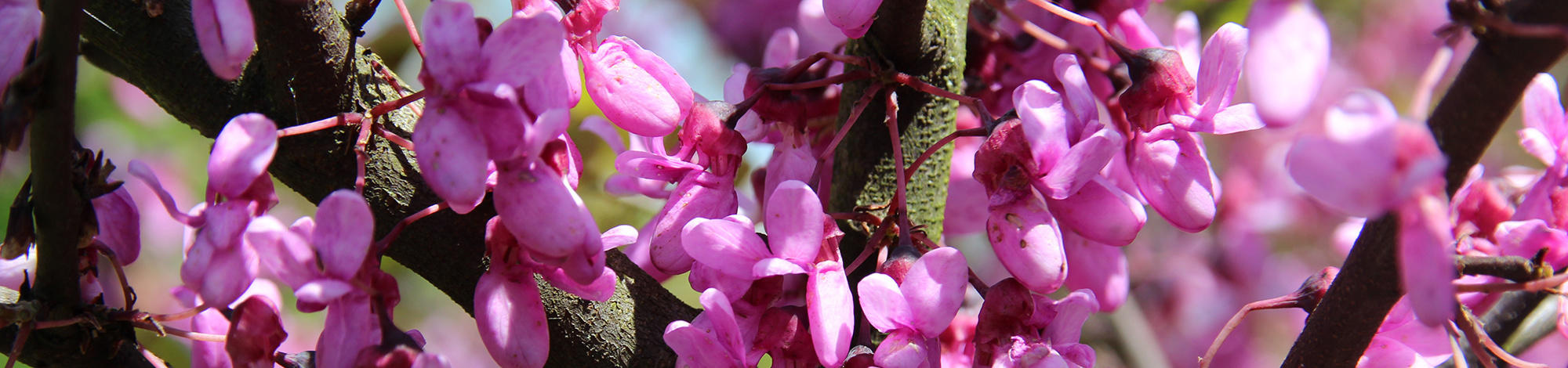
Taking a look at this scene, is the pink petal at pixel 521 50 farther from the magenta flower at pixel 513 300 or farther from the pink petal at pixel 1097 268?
the pink petal at pixel 1097 268

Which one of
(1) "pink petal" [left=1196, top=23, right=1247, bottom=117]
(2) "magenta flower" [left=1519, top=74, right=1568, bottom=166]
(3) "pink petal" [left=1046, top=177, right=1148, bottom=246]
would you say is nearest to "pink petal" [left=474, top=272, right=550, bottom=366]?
(3) "pink petal" [left=1046, top=177, right=1148, bottom=246]

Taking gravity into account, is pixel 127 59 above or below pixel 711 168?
above

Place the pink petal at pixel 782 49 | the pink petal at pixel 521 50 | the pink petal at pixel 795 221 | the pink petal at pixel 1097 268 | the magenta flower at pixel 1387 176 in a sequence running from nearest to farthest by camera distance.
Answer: the magenta flower at pixel 1387 176 → the pink petal at pixel 521 50 → the pink petal at pixel 795 221 → the pink petal at pixel 1097 268 → the pink petal at pixel 782 49

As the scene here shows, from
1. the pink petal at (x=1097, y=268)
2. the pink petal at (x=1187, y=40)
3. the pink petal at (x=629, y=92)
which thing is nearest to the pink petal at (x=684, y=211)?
the pink petal at (x=629, y=92)

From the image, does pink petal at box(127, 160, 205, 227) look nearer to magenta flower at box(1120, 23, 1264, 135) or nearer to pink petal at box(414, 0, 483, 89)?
pink petal at box(414, 0, 483, 89)

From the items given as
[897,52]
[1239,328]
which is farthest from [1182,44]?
[1239,328]

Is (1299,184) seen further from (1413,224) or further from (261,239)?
(261,239)
